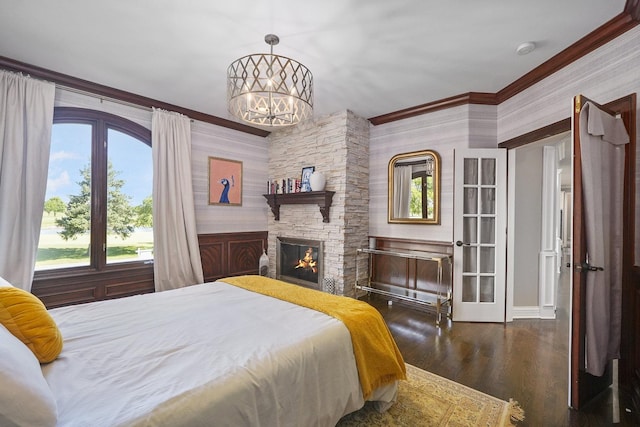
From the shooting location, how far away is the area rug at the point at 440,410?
1744mm

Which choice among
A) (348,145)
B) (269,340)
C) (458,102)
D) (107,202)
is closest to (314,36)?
(348,145)

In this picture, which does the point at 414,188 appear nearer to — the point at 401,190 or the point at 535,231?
the point at 401,190

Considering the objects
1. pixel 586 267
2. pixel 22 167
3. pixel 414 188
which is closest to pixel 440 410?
pixel 586 267

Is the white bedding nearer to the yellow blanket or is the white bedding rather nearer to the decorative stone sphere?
the yellow blanket

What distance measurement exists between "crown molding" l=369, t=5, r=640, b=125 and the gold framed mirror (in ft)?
1.88

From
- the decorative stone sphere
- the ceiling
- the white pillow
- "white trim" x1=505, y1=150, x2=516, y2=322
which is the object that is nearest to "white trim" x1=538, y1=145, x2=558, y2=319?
"white trim" x1=505, y1=150, x2=516, y2=322

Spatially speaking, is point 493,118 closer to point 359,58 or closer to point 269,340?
point 359,58

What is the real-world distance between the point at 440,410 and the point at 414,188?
264 cm

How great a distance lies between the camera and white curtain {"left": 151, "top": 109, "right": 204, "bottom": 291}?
3574 millimetres

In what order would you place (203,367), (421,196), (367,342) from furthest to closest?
1. (421,196)
2. (367,342)
3. (203,367)

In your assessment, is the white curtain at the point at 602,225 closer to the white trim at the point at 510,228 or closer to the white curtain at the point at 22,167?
the white trim at the point at 510,228

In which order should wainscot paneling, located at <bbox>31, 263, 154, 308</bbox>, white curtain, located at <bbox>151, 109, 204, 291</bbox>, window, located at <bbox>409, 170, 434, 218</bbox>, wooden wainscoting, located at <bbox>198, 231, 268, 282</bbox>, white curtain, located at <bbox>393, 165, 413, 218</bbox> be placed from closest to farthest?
wainscot paneling, located at <bbox>31, 263, 154, 308</bbox>
white curtain, located at <bbox>151, 109, 204, 291</bbox>
window, located at <bbox>409, 170, 434, 218</bbox>
white curtain, located at <bbox>393, 165, 413, 218</bbox>
wooden wainscoting, located at <bbox>198, 231, 268, 282</bbox>

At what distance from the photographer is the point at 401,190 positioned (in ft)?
13.1

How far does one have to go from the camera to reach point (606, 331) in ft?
6.40
